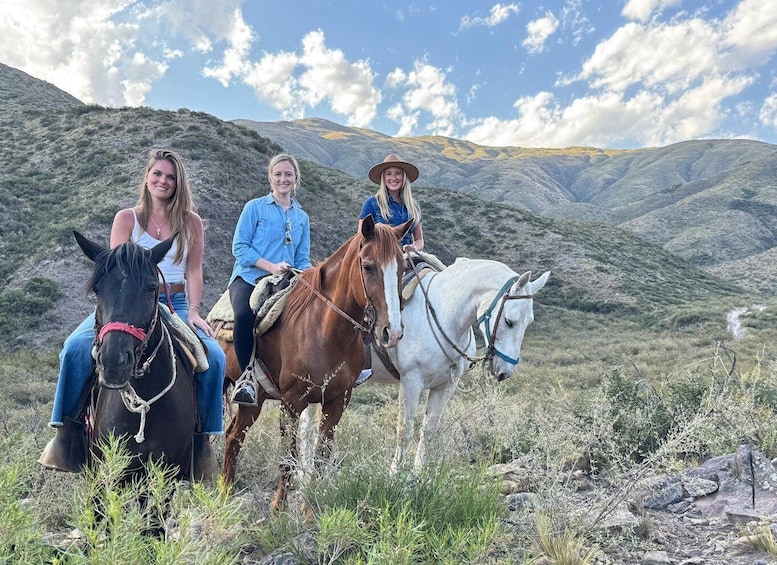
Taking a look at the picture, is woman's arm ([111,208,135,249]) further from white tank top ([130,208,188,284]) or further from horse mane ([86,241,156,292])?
horse mane ([86,241,156,292])

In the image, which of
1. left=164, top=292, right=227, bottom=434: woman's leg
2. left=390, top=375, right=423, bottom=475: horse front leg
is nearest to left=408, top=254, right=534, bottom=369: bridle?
left=390, top=375, right=423, bottom=475: horse front leg

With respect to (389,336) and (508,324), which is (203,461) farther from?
(508,324)

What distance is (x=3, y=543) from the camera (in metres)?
1.54

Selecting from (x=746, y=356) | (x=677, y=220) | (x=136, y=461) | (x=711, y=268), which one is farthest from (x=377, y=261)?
(x=677, y=220)

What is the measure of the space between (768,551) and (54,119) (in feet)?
115

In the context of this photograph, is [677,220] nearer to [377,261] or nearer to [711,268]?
[711,268]

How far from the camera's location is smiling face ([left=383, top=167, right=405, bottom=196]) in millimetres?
5543

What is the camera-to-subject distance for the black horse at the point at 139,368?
2490mm

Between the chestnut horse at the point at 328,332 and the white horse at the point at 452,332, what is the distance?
31.2 inches

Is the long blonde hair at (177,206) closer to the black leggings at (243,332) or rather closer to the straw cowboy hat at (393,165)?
the black leggings at (243,332)

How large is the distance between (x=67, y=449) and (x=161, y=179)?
1.89 metres

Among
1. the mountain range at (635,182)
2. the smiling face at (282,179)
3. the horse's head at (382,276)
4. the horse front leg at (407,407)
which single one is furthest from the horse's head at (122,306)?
the mountain range at (635,182)

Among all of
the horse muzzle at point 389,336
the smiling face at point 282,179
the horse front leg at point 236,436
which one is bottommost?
the horse front leg at point 236,436

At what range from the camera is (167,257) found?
3.58m
